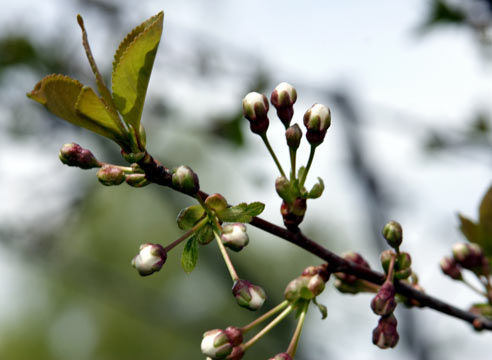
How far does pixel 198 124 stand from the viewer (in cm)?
339

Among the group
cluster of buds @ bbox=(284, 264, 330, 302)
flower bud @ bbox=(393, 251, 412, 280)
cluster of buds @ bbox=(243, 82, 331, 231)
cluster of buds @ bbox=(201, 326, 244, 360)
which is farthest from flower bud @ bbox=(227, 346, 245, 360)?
flower bud @ bbox=(393, 251, 412, 280)

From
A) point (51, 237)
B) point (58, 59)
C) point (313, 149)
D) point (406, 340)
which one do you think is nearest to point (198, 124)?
point (58, 59)

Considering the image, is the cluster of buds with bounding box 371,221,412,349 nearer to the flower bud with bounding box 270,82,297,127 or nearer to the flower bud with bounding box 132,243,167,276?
the flower bud with bounding box 270,82,297,127

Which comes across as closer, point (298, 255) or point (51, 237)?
point (51, 237)

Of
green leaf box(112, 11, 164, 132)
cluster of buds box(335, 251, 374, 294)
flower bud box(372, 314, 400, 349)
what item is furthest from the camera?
cluster of buds box(335, 251, 374, 294)

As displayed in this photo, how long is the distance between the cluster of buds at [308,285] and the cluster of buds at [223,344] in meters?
0.12

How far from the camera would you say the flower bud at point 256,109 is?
0.97 m

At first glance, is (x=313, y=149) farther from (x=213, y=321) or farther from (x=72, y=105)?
(x=213, y=321)

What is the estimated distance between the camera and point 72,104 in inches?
32.2

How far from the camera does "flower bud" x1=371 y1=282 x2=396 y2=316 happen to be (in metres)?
0.94

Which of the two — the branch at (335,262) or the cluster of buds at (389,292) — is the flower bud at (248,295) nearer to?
the branch at (335,262)

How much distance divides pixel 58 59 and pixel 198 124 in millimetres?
937

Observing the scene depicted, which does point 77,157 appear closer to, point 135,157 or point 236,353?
point 135,157

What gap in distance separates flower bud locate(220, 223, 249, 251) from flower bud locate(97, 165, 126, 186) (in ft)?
0.64
